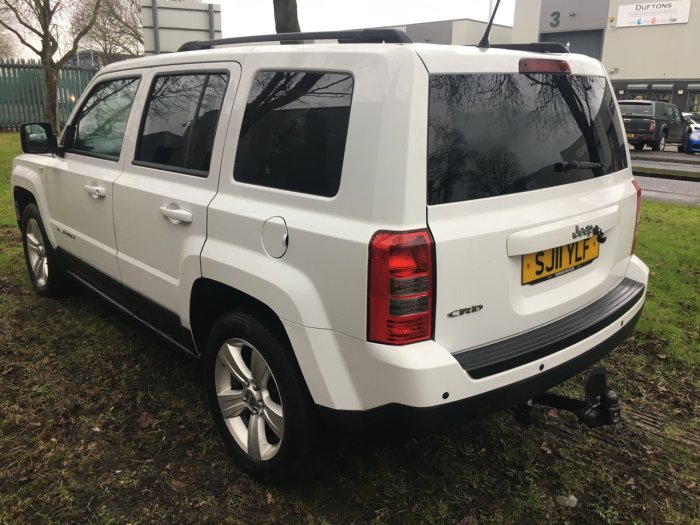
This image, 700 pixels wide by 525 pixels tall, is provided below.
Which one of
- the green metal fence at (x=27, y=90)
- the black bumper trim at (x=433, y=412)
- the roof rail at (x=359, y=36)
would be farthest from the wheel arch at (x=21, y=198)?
the green metal fence at (x=27, y=90)

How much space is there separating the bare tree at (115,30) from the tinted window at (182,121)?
21.1 metres

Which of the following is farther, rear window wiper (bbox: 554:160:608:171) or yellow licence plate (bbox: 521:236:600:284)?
rear window wiper (bbox: 554:160:608:171)

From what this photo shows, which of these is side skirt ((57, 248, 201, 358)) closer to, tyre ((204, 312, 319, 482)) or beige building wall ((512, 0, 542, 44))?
tyre ((204, 312, 319, 482))

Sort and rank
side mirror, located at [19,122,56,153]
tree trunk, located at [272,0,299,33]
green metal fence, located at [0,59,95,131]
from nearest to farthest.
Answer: side mirror, located at [19,122,56,153] → tree trunk, located at [272,0,299,33] → green metal fence, located at [0,59,95,131]

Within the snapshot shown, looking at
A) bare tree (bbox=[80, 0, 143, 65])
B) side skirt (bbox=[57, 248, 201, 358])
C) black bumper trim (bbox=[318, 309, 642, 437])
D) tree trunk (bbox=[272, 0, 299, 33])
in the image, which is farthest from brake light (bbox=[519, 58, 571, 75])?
bare tree (bbox=[80, 0, 143, 65])

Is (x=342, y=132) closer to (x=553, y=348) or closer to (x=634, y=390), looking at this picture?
(x=553, y=348)

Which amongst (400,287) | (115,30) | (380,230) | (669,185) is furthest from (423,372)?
(115,30)

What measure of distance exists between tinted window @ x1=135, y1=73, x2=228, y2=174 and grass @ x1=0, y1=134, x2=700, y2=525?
1364mm

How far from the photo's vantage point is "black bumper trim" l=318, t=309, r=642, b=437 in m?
2.04

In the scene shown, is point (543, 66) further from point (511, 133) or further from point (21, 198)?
point (21, 198)

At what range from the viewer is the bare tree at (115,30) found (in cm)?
2353

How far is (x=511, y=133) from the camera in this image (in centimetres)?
227

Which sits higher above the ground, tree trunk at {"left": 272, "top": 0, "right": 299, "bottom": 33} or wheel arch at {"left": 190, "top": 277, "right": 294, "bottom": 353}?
tree trunk at {"left": 272, "top": 0, "right": 299, "bottom": 33}

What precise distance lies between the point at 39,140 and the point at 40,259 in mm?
1078
